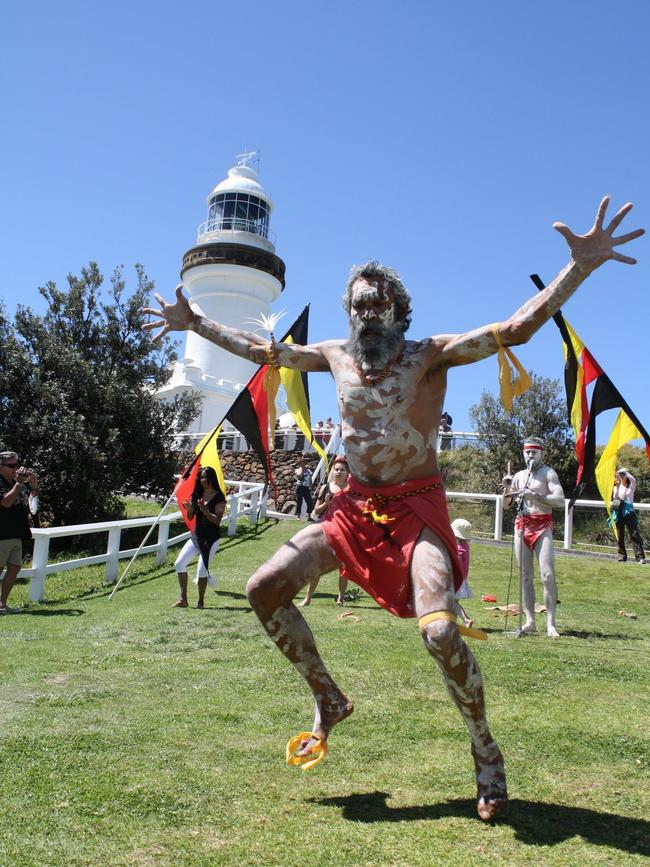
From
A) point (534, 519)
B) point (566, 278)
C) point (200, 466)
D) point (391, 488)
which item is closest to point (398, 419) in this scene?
point (391, 488)

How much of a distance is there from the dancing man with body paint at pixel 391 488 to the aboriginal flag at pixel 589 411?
125 inches

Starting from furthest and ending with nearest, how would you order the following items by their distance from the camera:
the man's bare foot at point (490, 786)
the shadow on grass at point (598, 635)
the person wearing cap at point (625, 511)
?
the person wearing cap at point (625, 511) < the shadow on grass at point (598, 635) < the man's bare foot at point (490, 786)

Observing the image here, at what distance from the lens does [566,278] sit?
3.43m

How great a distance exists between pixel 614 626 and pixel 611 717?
4.28 m

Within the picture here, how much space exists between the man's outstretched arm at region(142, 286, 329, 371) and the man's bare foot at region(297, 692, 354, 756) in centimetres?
182

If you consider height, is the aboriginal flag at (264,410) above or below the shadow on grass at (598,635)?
above

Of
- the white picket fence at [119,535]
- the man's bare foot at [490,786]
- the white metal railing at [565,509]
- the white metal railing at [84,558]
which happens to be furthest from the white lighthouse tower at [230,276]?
the man's bare foot at [490,786]

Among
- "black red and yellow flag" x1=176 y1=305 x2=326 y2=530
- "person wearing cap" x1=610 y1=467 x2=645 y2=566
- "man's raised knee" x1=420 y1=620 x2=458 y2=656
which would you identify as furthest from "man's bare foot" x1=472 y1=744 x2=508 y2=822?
"person wearing cap" x1=610 y1=467 x2=645 y2=566

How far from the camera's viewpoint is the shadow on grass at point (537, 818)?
279cm

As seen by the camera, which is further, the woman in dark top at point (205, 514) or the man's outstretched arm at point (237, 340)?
the woman in dark top at point (205, 514)

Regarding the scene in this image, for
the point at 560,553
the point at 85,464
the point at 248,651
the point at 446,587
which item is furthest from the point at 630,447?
the point at 446,587

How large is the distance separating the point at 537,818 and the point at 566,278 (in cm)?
239

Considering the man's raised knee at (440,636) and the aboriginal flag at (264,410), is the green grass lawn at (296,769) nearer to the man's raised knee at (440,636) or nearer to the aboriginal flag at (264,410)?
the man's raised knee at (440,636)

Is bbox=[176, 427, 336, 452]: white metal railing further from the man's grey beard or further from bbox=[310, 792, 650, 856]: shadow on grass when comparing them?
bbox=[310, 792, 650, 856]: shadow on grass
